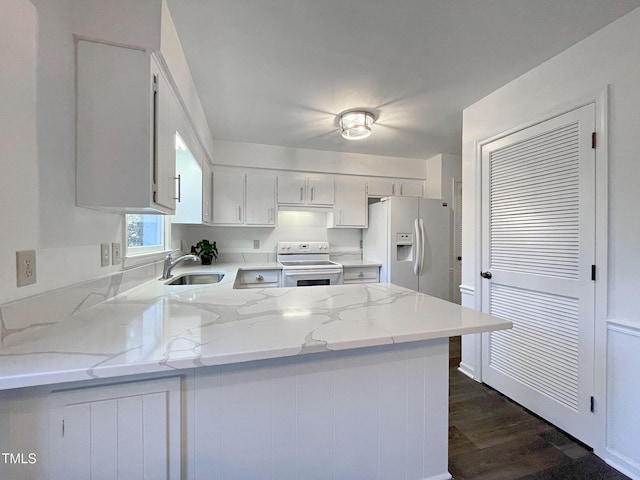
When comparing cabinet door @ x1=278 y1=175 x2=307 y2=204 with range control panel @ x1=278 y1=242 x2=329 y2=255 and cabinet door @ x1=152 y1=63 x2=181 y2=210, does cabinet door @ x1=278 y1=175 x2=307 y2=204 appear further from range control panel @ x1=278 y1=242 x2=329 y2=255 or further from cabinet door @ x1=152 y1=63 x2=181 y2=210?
cabinet door @ x1=152 y1=63 x2=181 y2=210

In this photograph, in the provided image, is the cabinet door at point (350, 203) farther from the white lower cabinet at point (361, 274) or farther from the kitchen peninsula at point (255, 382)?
the kitchen peninsula at point (255, 382)

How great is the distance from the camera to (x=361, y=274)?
3506mm

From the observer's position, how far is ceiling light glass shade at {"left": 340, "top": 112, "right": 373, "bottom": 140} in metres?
2.36

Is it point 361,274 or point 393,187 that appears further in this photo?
point 393,187

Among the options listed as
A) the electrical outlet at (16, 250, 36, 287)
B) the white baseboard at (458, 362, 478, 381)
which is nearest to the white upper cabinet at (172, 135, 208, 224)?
the electrical outlet at (16, 250, 36, 287)

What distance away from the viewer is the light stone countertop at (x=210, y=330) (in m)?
0.69

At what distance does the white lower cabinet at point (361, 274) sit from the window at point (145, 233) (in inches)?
82.3

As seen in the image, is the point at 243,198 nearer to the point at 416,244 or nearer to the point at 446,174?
the point at 416,244

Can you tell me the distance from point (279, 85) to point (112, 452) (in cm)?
222

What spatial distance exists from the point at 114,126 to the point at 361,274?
2956 millimetres

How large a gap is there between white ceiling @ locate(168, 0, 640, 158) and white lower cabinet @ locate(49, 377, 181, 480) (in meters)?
1.73

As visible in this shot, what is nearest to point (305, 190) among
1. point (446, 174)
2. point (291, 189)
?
point (291, 189)

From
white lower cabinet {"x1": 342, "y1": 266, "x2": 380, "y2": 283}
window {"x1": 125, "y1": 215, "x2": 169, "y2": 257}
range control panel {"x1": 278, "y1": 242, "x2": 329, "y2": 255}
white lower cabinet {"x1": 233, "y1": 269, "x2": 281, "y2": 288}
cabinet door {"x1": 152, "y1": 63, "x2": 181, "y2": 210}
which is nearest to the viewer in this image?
cabinet door {"x1": 152, "y1": 63, "x2": 181, "y2": 210}

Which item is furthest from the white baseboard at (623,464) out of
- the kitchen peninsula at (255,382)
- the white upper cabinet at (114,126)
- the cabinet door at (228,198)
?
the cabinet door at (228,198)
